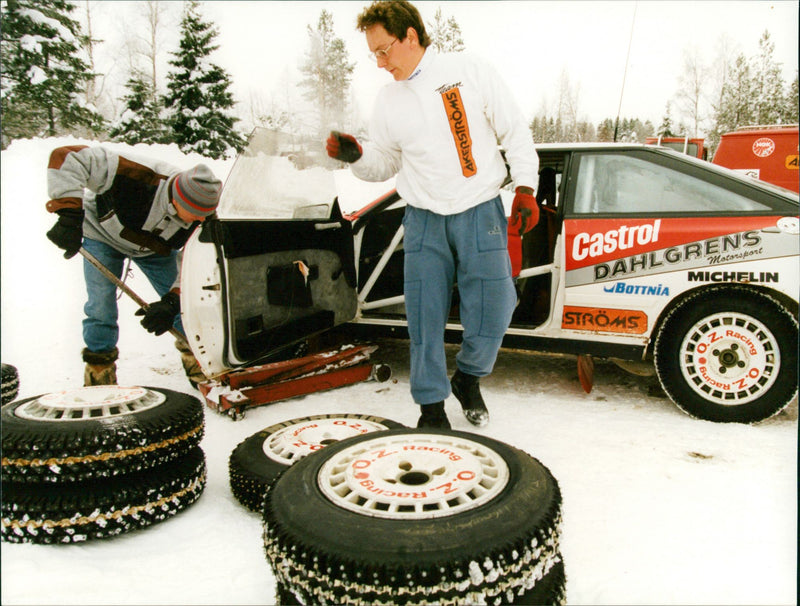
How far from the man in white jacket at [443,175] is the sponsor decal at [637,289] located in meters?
0.79

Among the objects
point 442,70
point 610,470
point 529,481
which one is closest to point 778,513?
point 610,470

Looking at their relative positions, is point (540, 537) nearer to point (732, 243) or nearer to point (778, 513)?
point (778, 513)

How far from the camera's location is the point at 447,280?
2.81 metres

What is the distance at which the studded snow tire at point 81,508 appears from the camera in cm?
178

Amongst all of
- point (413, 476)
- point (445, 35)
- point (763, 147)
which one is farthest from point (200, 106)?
point (413, 476)

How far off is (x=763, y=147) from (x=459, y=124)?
325 inches

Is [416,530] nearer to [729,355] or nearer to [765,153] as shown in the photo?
[729,355]

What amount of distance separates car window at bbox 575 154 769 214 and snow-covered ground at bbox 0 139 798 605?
3.87 ft

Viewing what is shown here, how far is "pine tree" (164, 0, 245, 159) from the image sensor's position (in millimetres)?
18062

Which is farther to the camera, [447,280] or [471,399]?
[471,399]

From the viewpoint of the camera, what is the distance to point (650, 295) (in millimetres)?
3148

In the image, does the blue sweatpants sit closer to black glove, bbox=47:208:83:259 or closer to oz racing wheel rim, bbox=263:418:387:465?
oz racing wheel rim, bbox=263:418:387:465

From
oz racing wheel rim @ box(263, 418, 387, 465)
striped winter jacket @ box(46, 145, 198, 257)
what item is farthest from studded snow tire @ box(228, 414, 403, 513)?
striped winter jacket @ box(46, 145, 198, 257)

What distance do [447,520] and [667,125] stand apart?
43.0 m
